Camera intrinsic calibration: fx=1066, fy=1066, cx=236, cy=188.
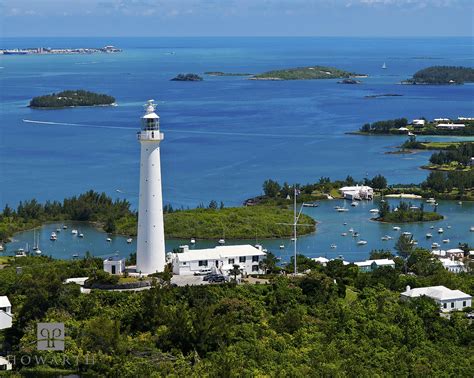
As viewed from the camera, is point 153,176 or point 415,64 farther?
point 415,64

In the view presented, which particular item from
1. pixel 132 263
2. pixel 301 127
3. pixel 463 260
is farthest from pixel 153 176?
pixel 301 127

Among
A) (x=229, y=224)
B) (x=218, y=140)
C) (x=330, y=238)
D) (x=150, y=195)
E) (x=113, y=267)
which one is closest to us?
(x=150, y=195)

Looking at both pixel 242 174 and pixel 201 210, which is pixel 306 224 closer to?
pixel 201 210

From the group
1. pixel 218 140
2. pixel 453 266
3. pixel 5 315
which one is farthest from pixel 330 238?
pixel 218 140

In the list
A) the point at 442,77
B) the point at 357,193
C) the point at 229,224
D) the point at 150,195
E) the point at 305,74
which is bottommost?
the point at 357,193

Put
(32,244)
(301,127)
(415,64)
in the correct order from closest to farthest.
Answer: (32,244)
(301,127)
(415,64)
